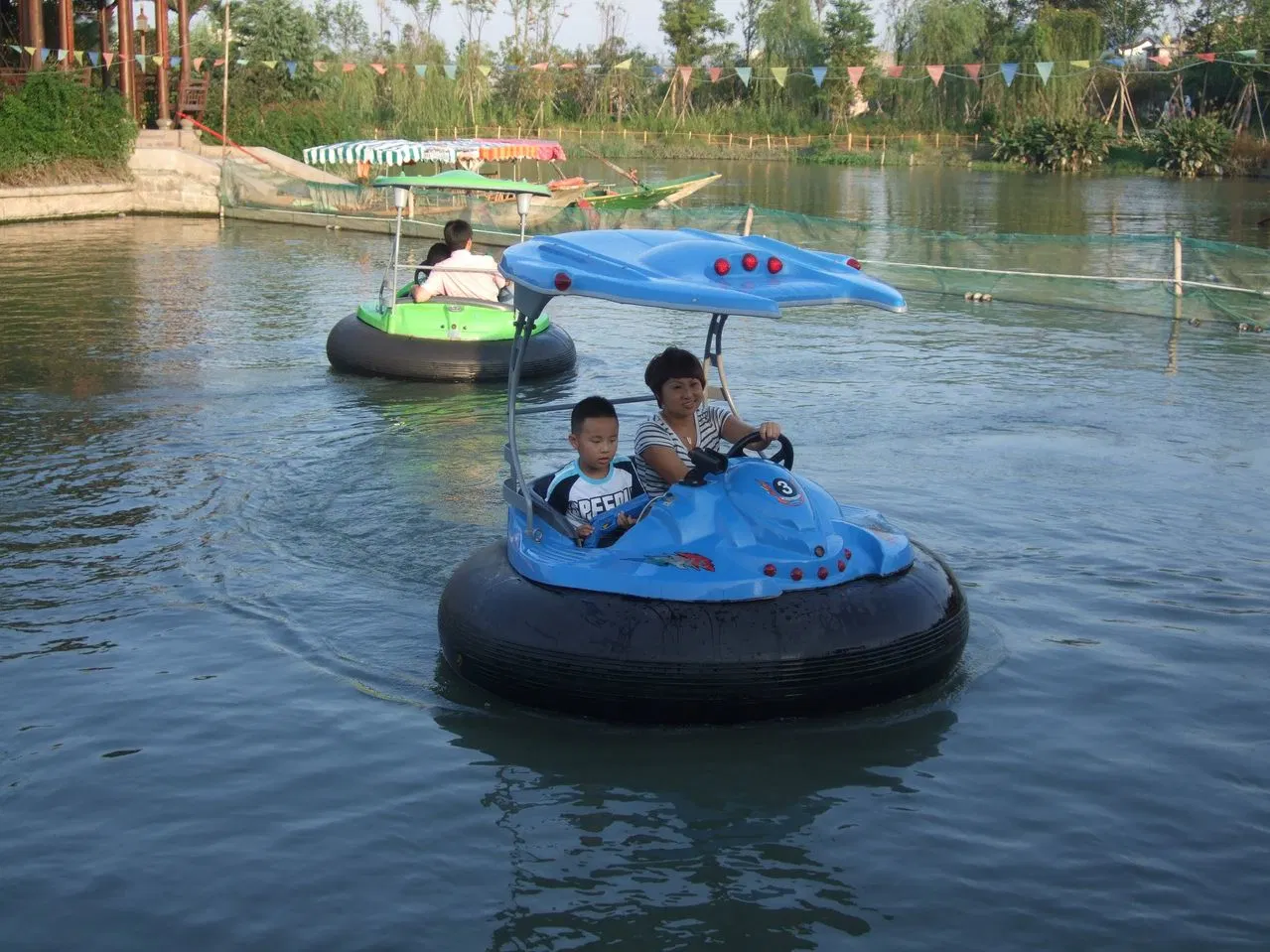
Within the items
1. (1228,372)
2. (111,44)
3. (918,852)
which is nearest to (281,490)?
(918,852)

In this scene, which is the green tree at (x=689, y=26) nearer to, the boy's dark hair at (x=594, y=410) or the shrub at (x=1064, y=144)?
the shrub at (x=1064, y=144)

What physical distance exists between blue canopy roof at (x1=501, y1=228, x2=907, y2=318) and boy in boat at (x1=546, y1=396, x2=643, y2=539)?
0.64 metres

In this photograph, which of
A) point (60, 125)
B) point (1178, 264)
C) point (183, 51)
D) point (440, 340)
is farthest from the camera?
point (183, 51)

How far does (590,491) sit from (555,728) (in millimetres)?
1227

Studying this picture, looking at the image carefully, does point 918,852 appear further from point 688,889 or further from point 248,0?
point 248,0

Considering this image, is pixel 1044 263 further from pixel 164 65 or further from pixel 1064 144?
pixel 1064 144

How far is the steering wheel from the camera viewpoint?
6535 millimetres

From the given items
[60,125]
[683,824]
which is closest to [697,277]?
[683,824]

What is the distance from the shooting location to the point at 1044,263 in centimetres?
1922

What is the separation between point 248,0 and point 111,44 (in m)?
7.47

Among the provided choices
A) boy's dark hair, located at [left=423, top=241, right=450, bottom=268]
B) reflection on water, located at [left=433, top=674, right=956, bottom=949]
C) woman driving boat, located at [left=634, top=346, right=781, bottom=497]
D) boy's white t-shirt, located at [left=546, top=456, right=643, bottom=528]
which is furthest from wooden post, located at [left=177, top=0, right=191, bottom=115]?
reflection on water, located at [left=433, top=674, right=956, bottom=949]

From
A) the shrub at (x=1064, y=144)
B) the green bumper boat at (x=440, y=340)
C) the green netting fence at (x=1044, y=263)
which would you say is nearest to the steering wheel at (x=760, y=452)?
the green bumper boat at (x=440, y=340)

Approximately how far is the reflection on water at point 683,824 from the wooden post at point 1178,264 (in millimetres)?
12846

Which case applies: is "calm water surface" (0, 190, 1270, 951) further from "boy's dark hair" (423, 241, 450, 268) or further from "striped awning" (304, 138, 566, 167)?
"striped awning" (304, 138, 566, 167)
